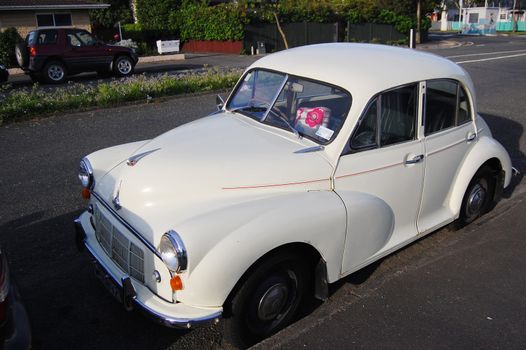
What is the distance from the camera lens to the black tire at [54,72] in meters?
15.3

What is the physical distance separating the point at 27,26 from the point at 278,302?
2459 centimetres

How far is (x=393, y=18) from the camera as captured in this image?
103 ft

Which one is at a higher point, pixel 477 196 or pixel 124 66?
pixel 124 66

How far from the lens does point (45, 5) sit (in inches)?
891

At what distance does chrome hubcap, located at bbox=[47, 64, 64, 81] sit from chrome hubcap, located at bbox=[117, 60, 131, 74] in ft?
6.45

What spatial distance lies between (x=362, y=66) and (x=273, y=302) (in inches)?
75.7

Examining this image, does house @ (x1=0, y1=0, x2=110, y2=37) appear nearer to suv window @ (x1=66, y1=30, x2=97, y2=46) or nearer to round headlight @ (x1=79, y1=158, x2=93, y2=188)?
suv window @ (x1=66, y1=30, x2=97, y2=46)

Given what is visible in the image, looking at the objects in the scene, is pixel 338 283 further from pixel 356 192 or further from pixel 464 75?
pixel 464 75

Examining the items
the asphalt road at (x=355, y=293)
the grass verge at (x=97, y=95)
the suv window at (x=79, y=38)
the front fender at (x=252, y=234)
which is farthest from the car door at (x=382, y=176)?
the suv window at (x=79, y=38)

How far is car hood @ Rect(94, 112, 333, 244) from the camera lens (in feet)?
9.66

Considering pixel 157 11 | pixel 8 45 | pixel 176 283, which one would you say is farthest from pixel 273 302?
pixel 157 11

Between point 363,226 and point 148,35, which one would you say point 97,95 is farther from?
point 148,35

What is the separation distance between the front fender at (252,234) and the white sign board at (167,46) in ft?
76.9

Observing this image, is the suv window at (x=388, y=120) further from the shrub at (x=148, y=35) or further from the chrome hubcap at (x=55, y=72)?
the shrub at (x=148, y=35)
